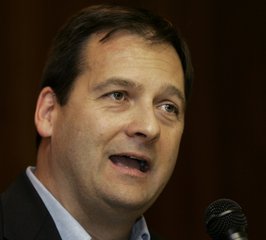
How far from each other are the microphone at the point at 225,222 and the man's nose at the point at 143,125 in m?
0.30

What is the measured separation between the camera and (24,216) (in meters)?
1.66

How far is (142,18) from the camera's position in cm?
190

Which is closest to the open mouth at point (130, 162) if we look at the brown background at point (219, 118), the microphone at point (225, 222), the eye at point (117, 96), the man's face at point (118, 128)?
the man's face at point (118, 128)

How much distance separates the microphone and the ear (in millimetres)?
579

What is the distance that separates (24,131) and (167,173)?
2.95ft

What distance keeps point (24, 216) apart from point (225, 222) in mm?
561

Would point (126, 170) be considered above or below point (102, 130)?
below

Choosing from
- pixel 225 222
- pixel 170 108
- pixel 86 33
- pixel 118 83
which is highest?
pixel 86 33

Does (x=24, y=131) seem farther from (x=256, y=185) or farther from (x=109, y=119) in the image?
(x=256, y=185)

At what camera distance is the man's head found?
172cm

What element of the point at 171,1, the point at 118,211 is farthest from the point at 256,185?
the point at 118,211

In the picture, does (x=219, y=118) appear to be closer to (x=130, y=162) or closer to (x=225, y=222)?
(x=130, y=162)

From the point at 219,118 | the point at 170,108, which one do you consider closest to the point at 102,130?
the point at 170,108

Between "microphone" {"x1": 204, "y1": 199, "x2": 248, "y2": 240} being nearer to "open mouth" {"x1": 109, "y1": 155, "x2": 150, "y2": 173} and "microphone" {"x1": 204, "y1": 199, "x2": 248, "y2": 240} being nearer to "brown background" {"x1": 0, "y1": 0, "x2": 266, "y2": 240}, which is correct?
"open mouth" {"x1": 109, "y1": 155, "x2": 150, "y2": 173}
